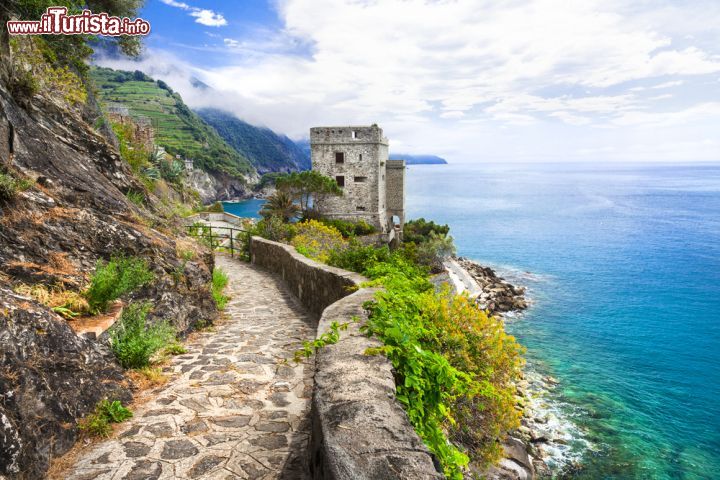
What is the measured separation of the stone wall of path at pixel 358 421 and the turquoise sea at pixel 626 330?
1278 centimetres

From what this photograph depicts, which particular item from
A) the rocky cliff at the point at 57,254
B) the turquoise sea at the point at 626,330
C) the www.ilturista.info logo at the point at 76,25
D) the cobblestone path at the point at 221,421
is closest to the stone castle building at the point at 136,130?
the www.ilturista.info logo at the point at 76,25

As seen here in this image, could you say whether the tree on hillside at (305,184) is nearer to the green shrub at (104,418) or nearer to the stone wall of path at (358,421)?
the green shrub at (104,418)

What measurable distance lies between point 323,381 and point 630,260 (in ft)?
173

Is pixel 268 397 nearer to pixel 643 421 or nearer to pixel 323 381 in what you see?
pixel 323 381

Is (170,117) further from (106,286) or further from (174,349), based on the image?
(106,286)

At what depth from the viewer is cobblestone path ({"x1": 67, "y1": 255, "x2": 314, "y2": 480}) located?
3336 millimetres

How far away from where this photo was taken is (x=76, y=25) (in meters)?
8.82

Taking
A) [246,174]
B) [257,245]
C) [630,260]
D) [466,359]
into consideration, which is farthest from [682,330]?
[246,174]

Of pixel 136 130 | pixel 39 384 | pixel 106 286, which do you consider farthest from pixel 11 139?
pixel 136 130

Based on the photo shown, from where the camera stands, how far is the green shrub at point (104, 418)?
3.66 m

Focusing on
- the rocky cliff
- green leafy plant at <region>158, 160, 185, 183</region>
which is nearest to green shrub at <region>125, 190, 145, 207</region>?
the rocky cliff

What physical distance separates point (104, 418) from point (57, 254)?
2.22 metres

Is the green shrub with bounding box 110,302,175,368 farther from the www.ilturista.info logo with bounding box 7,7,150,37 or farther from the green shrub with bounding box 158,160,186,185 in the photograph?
the green shrub with bounding box 158,160,186,185

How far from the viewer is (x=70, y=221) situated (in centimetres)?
550
